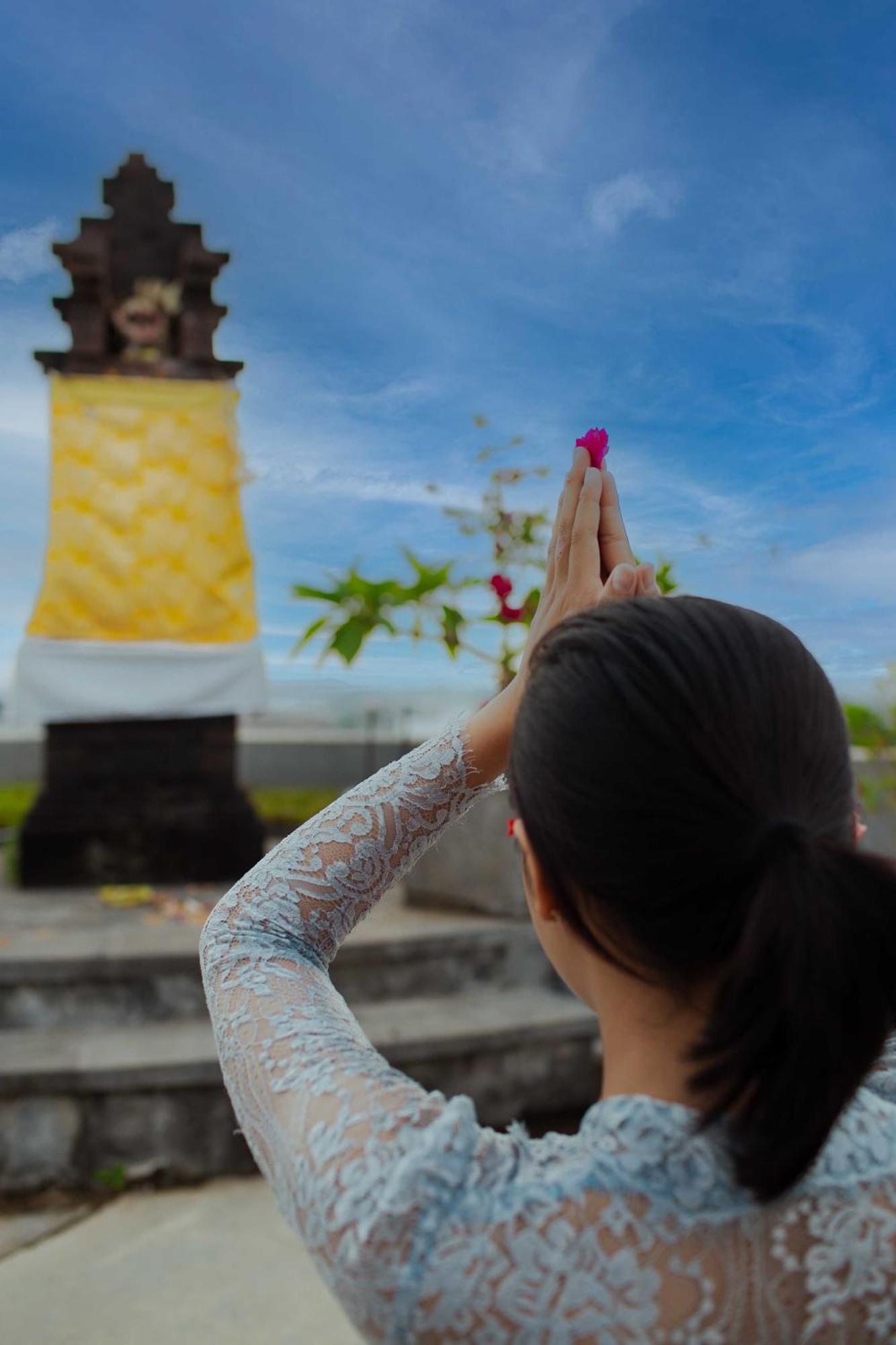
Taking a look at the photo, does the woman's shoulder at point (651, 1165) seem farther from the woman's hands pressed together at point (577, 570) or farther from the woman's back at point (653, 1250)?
the woman's hands pressed together at point (577, 570)

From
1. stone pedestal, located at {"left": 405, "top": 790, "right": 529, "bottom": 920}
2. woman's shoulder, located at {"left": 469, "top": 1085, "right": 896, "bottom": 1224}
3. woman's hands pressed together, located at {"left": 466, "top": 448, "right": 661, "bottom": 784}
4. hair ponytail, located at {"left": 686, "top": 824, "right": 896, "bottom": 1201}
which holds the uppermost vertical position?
woman's hands pressed together, located at {"left": 466, "top": 448, "right": 661, "bottom": 784}

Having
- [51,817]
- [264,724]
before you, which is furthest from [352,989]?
[264,724]

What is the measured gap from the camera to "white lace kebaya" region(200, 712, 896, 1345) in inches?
21.3

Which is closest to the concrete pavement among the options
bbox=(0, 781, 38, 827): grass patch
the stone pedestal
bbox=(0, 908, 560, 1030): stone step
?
bbox=(0, 908, 560, 1030): stone step

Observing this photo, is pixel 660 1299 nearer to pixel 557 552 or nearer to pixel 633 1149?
pixel 633 1149

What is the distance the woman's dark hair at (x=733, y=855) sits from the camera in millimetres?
543

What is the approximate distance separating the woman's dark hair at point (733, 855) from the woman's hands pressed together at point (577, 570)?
0.14m

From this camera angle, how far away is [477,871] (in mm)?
3801

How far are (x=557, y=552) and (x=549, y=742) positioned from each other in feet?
0.75

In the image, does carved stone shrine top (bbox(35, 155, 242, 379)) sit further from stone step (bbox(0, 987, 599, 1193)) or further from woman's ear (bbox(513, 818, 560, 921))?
woman's ear (bbox(513, 818, 560, 921))

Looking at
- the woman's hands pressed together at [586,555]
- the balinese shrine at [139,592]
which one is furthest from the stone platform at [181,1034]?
the woman's hands pressed together at [586,555]

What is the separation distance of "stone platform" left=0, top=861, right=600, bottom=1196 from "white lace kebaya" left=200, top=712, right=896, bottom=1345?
8.09ft

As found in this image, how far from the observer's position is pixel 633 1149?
57 cm

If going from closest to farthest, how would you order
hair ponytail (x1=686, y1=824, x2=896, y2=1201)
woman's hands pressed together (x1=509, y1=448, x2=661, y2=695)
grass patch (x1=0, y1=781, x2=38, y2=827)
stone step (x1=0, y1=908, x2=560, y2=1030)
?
hair ponytail (x1=686, y1=824, x2=896, y2=1201)
woman's hands pressed together (x1=509, y1=448, x2=661, y2=695)
stone step (x1=0, y1=908, x2=560, y2=1030)
grass patch (x1=0, y1=781, x2=38, y2=827)
